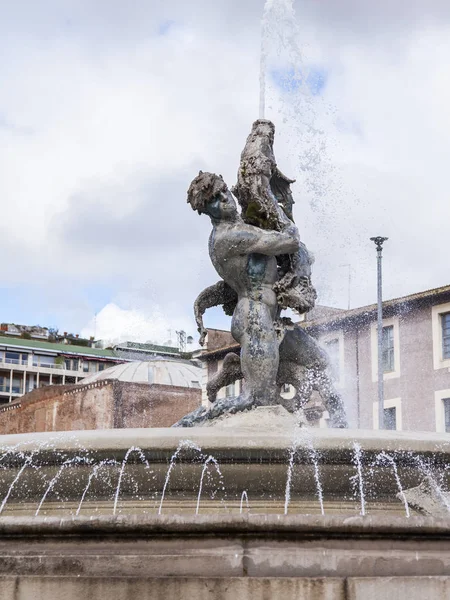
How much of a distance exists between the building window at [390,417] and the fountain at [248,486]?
963 inches

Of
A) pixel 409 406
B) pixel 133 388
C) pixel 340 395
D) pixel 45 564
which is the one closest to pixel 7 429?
pixel 133 388

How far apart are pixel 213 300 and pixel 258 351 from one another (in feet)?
2.64

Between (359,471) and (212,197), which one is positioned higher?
(212,197)

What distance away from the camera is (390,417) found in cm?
3209

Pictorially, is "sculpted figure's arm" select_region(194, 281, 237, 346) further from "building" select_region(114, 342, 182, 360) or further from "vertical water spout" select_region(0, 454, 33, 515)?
"building" select_region(114, 342, 182, 360)

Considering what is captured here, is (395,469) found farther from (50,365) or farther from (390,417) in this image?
(50,365)

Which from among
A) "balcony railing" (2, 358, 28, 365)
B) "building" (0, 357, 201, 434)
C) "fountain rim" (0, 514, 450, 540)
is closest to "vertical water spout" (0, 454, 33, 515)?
"fountain rim" (0, 514, 450, 540)

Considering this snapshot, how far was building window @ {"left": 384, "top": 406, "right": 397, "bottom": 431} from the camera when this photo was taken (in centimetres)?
3156

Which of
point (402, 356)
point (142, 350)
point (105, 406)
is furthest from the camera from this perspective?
point (142, 350)

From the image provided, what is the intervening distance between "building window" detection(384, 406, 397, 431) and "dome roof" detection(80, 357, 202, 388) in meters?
14.0

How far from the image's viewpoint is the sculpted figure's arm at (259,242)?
7.20m

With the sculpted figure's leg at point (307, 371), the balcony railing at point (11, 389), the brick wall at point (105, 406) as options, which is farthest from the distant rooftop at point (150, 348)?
the sculpted figure's leg at point (307, 371)

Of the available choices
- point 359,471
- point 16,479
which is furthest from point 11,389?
point 359,471

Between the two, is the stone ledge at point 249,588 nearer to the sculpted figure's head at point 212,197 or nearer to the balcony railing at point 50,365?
the sculpted figure's head at point 212,197
